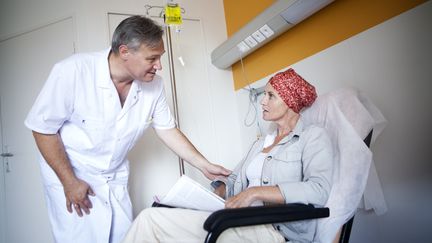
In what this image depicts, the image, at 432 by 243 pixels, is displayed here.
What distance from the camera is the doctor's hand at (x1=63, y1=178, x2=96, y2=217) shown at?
126cm

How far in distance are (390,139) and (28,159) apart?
8.15ft

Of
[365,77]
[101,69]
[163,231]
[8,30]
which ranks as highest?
[8,30]

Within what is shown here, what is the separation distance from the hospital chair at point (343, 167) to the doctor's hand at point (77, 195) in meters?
0.80

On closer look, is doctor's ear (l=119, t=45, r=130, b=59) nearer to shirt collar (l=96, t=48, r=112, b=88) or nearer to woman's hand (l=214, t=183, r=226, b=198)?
shirt collar (l=96, t=48, r=112, b=88)

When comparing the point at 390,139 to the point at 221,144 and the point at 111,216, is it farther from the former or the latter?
the point at 221,144

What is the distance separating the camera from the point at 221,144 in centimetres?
277

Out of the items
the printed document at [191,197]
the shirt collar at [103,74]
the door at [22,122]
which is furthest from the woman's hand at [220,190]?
the door at [22,122]

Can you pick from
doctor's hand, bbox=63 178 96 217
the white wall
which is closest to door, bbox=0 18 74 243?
doctor's hand, bbox=63 178 96 217

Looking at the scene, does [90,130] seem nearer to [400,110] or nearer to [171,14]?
[171,14]

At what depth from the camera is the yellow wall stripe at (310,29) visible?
4.76ft

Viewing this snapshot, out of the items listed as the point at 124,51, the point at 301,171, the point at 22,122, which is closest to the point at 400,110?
the point at 301,171

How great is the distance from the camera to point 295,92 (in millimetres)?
1339

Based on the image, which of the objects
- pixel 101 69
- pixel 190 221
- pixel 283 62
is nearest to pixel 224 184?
pixel 190 221

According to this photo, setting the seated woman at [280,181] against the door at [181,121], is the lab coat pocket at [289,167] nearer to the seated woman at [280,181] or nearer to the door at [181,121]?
the seated woman at [280,181]
